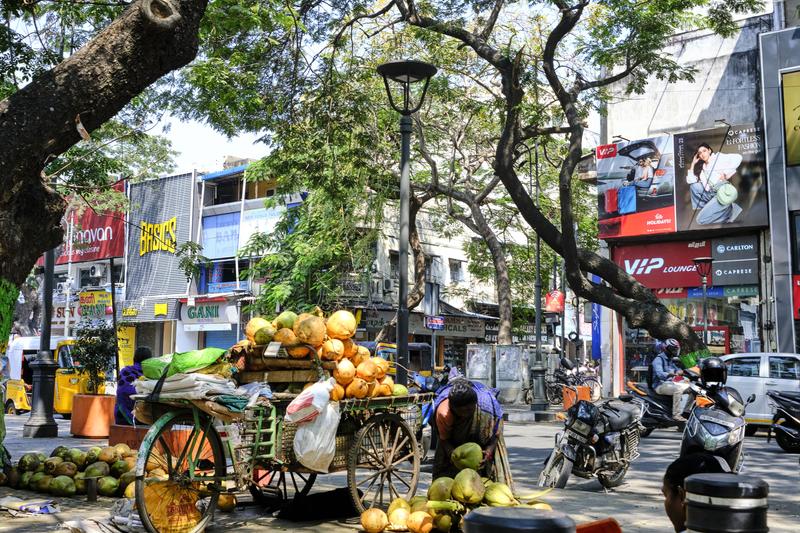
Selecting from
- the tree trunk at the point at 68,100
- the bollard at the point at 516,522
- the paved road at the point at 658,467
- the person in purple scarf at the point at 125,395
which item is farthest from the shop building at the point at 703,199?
the bollard at the point at 516,522

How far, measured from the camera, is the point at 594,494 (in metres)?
8.95

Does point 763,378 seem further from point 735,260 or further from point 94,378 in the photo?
point 94,378

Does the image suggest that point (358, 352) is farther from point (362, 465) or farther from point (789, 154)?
point (789, 154)

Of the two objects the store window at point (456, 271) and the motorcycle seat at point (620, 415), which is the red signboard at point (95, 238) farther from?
the motorcycle seat at point (620, 415)

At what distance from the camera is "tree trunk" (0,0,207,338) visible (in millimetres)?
6430

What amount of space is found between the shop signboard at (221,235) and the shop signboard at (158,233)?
90 cm

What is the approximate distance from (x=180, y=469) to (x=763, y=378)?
43.6ft

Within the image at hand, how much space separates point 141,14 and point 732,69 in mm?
21523

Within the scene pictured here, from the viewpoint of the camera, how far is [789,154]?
21656 millimetres

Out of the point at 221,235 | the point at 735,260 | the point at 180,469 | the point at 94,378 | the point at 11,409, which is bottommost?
the point at 11,409

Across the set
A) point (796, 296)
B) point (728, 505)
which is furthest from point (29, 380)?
point (728, 505)

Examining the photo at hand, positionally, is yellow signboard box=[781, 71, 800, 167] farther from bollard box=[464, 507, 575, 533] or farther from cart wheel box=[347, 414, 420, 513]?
bollard box=[464, 507, 575, 533]

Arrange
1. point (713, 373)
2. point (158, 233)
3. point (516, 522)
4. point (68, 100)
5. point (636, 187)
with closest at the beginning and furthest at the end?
1. point (516, 522)
2. point (68, 100)
3. point (713, 373)
4. point (636, 187)
5. point (158, 233)

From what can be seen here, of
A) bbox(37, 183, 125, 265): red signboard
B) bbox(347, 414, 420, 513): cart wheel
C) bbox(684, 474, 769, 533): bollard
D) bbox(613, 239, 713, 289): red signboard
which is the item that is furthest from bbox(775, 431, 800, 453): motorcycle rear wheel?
bbox(37, 183, 125, 265): red signboard
